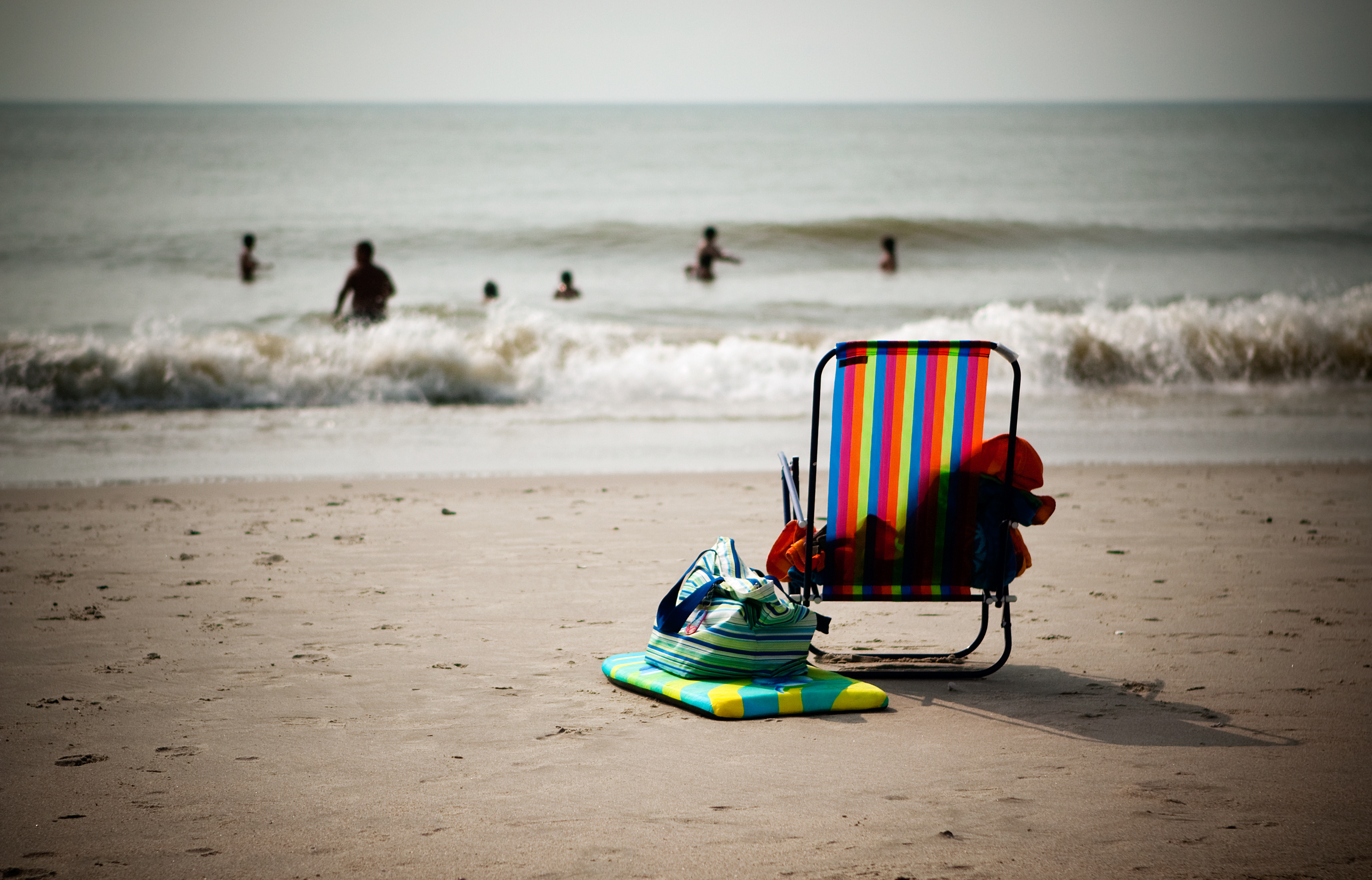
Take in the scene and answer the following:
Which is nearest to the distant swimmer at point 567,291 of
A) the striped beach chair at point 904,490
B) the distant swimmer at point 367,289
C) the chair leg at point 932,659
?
the distant swimmer at point 367,289

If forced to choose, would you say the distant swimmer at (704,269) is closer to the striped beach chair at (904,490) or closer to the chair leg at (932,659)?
the chair leg at (932,659)

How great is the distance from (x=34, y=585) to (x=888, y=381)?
151 inches

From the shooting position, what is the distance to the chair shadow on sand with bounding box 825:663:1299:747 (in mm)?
3238

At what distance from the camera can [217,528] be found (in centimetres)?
601

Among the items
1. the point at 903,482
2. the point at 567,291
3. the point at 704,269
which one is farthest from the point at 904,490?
the point at 704,269

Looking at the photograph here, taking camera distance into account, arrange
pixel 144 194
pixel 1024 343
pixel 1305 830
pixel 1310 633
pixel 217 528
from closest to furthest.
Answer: pixel 1305 830 < pixel 1310 633 < pixel 217 528 < pixel 1024 343 < pixel 144 194

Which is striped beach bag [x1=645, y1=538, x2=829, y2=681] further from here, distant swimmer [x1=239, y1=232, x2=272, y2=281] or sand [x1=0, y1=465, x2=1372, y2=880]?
distant swimmer [x1=239, y1=232, x2=272, y2=281]

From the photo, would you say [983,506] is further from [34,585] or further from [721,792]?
[34,585]

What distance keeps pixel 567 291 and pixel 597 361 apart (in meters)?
6.61

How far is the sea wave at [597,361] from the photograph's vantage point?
1134cm

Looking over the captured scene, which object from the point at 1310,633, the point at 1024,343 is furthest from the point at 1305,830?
the point at 1024,343

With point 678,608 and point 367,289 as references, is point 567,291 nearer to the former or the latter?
point 367,289

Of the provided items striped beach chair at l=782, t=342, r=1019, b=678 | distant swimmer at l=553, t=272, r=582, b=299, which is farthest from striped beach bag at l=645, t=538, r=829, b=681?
distant swimmer at l=553, t=272, r=582, b=299

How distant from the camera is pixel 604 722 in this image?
11.0ft
